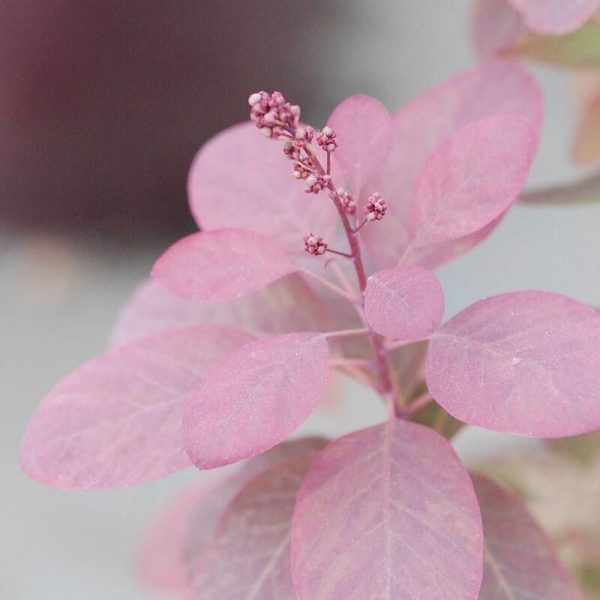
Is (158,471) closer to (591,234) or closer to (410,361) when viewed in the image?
(410,361)

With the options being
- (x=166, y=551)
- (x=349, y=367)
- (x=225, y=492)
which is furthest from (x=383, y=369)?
(x=166, y=551)

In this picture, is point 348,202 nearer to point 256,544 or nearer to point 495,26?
point 256,544

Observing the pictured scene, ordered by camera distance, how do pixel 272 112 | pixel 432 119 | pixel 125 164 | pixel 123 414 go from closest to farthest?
pixel 272 112, pixel 123 414, pixel 432 119, pixel 125 164

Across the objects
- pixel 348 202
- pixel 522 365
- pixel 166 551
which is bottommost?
pixel 166 551

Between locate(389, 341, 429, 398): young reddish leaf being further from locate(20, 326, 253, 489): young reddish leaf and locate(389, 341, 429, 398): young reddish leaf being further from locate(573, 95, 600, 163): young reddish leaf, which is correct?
locate(573, 95, 600, 163): young reddish leaf

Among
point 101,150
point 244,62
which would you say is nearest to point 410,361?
point 244,62

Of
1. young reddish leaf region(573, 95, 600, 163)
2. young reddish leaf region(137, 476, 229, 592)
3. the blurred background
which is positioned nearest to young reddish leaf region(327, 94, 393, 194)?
young reddish leaf region(573, 95, 600, 163)

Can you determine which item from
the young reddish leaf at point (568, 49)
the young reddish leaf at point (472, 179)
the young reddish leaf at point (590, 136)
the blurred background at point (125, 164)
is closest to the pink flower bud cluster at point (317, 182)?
the young reddish leaf at point (472, 179)
